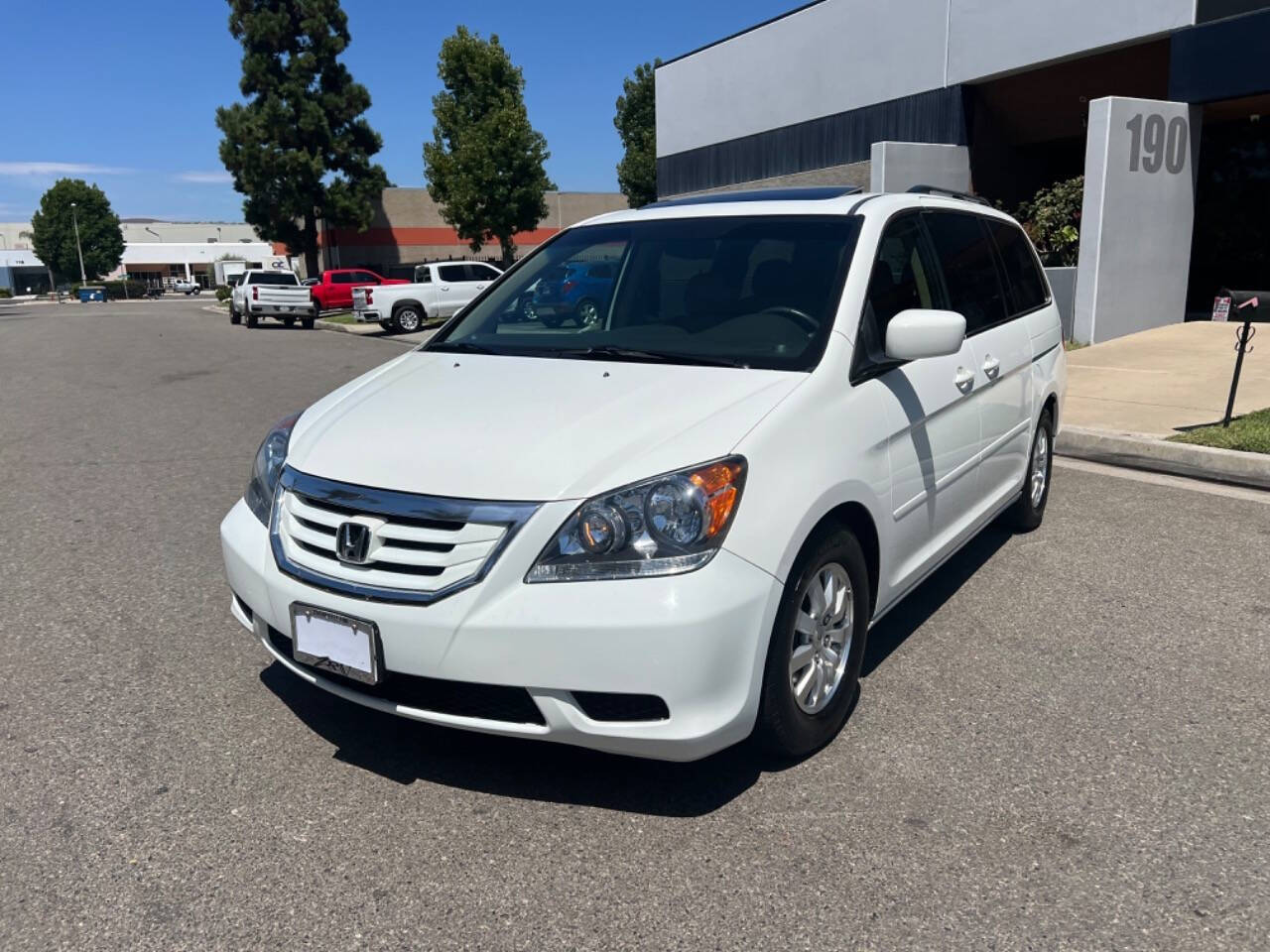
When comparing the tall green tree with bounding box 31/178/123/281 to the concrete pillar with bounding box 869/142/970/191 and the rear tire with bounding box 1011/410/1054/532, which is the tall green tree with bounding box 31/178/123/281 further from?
the rear tire with bounding box 1011/410/1054/532

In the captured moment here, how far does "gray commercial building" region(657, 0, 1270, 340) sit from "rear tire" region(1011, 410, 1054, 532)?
972 centimetres

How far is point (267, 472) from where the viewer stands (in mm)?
3447

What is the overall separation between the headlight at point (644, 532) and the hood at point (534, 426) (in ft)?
0.18

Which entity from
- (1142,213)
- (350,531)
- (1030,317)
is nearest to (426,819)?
(350,531)

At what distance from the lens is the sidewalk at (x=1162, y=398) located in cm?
733

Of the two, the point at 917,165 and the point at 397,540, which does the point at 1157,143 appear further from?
the point at 397,540

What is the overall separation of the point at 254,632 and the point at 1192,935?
2.79 metres

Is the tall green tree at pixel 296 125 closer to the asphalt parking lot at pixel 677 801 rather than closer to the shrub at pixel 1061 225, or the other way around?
the shrub at pixel 1061 225

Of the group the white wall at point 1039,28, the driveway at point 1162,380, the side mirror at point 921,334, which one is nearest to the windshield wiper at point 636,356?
the side mirror at point 921,334

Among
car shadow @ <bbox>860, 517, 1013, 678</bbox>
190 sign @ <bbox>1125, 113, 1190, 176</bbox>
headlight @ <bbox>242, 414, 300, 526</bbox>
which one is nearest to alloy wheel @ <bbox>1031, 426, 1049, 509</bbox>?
car shadow @ <bbox>860, 517, 1013, 678</bbox>

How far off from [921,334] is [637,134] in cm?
6118

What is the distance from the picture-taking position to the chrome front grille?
8.87ft

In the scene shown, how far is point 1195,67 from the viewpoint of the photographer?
14.3 m

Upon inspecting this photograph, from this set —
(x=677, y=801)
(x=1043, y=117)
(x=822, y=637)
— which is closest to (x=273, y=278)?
(x=1043, y=117)
